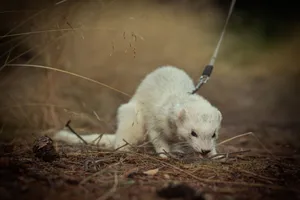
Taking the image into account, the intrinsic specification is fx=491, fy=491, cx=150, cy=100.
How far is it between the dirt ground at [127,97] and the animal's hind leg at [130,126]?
30cm

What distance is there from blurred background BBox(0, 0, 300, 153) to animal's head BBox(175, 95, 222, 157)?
1.84 metres

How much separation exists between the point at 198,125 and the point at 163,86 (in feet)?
3.42

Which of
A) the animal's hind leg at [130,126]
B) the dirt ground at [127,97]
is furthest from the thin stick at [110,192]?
the animal's hind leg at [130,126]

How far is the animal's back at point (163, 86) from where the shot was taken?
5324 mm

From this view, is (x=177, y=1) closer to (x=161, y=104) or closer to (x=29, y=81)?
(x=29, y=81)

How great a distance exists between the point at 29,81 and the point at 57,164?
16.7 ft

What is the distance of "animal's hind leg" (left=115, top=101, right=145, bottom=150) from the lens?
209 inches

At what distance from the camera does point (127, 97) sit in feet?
27.4

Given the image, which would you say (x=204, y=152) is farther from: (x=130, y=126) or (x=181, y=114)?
(x=130, y=126)

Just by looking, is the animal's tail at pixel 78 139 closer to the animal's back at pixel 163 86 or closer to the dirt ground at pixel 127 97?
the dirt ground at pixel 127 97

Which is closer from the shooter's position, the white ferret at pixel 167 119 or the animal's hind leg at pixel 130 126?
the white ferret at pixel 167 119

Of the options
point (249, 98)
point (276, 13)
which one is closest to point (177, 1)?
point (276, 13)

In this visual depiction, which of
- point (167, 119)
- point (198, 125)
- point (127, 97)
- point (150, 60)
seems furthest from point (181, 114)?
point (150, 60)

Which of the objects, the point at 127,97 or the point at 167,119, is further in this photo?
the point at 127,97
